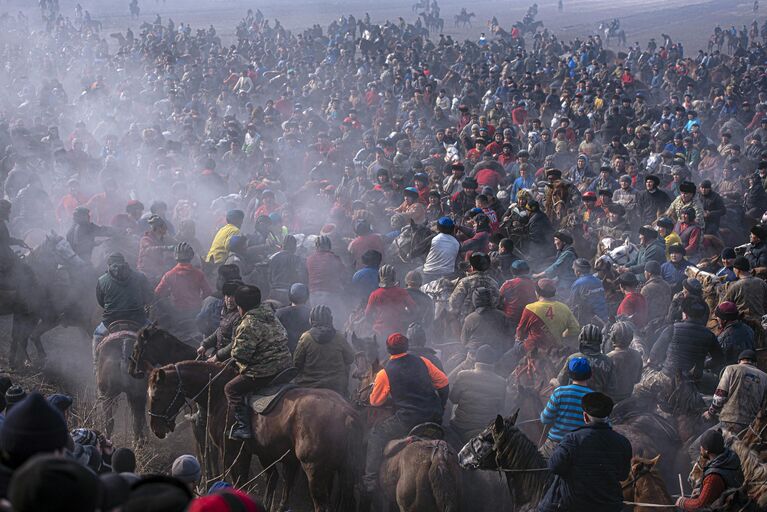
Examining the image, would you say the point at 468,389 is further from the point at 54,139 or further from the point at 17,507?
the point at 54,139

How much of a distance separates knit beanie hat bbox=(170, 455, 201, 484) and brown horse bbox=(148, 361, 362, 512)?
5.10 feet

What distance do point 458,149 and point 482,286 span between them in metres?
10.7

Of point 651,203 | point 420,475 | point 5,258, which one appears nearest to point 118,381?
point 5,258

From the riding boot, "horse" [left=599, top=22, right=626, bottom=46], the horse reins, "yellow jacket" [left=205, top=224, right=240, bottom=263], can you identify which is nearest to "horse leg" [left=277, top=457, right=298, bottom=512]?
the riding boot

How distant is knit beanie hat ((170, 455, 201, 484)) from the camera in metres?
6.09

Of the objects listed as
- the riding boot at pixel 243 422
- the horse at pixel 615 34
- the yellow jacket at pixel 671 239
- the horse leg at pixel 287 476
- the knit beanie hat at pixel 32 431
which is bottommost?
the horse leg at pixel 287 476

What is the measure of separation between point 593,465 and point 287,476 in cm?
358

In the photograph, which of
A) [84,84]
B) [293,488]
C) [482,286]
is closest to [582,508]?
[293,488]

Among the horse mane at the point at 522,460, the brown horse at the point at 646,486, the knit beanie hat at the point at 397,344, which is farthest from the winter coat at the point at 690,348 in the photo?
the knit beanie hat at the point at 397,344

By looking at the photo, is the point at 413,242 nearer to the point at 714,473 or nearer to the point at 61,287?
the point at 61,287

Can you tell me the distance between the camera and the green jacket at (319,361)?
8133mm

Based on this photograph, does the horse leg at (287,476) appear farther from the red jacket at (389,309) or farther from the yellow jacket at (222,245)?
the yellow jacket at (222,245)

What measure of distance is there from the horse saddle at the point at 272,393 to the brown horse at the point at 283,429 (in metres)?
0.06

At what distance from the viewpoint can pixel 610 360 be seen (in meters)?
7.87
